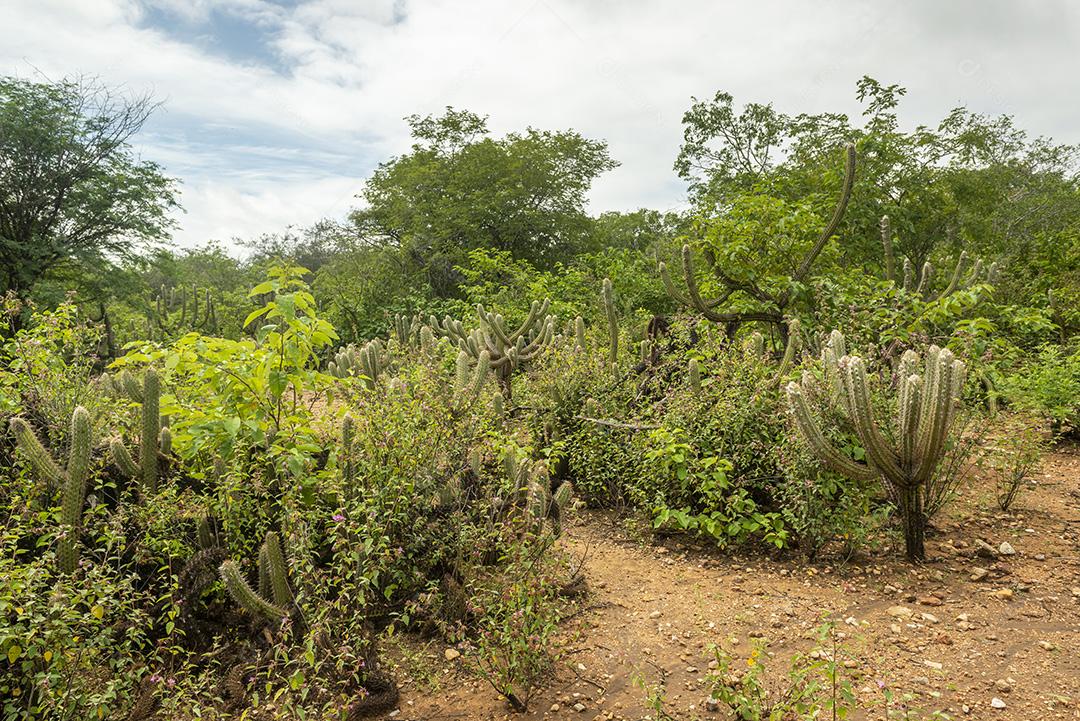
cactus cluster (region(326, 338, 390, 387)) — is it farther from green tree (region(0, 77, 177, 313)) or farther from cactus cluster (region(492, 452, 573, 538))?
green tree (region(0, 77, 177, 313))

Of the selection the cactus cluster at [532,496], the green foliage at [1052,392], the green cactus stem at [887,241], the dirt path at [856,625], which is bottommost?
the dirt path at [856,625]

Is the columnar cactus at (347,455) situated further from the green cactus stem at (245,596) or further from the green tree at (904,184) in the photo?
the green tree at (904,184)

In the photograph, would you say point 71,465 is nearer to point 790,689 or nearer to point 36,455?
point 36,455

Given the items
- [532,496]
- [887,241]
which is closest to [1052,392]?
[887,241]

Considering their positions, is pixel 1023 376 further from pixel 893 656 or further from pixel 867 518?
pixel 893 656

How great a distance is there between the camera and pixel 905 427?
142 inches

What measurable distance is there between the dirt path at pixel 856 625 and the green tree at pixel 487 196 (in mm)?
15959

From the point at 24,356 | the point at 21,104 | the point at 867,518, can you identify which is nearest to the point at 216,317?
the point at 21,104

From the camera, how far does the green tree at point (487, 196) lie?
19.7 metres

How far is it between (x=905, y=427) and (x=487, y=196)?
17.6 m

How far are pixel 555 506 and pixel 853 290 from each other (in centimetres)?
436

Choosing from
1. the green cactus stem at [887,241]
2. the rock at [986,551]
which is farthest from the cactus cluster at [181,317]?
the rock at [986,551]

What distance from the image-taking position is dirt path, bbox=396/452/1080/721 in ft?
8.78

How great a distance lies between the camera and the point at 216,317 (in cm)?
1848
